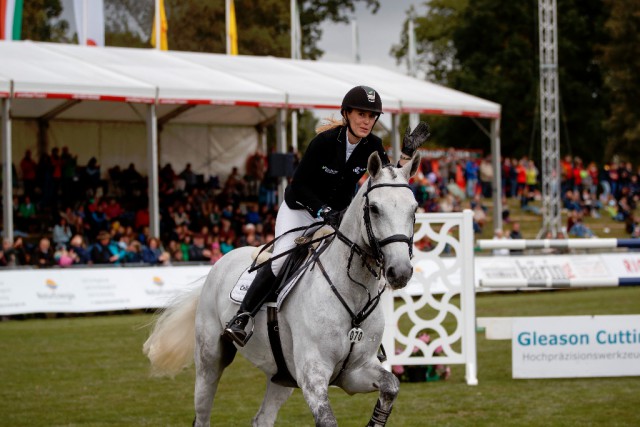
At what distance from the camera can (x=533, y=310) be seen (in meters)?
21.1

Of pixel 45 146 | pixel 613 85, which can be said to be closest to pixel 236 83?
pixel 45 146

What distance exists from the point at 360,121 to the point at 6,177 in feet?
53.3

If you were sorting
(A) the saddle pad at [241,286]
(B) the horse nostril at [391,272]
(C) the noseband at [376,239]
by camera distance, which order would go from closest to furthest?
1. (B) the horse nostril at [391,272]
2. (C) the noseband at [376,239]
3. (A) the saddle pad at [241,286]

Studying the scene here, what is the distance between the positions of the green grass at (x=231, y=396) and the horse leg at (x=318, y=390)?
3234 millimetres

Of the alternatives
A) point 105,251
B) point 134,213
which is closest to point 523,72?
point 134,213

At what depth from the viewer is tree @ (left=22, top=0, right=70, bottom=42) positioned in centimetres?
3462

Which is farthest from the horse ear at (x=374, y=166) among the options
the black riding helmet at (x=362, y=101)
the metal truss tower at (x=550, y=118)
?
the metal truss tower at (x=550, y=118)

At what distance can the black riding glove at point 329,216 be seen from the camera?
7119mm

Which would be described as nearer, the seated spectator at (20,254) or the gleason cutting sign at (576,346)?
the gleason cutting sign at (576,346)

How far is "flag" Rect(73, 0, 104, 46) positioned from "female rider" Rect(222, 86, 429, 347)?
22949 millimetres

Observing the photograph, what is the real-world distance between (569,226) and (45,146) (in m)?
17.4

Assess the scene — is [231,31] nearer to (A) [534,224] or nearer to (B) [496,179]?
(B) [496,179]

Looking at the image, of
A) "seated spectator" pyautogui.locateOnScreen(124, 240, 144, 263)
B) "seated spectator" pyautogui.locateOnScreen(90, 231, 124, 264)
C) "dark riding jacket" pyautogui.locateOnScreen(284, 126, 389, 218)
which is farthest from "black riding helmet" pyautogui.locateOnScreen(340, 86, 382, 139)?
"seated spectator" pyautogui.locateOnScreen(90, 231, 124, 264)

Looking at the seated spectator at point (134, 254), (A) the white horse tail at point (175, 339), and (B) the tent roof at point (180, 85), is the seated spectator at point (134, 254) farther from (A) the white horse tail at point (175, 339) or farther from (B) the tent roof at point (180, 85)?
(A) the white horse tail at point (175, 339)
